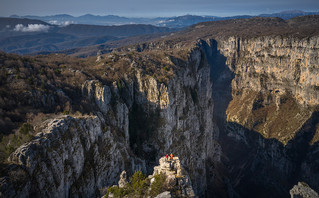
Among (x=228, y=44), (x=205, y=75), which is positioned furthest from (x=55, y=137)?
(x=228, y=44)

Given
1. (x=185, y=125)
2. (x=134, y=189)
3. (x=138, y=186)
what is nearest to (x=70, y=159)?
(x=134, y=189)

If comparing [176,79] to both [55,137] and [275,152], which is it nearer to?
[55,137]

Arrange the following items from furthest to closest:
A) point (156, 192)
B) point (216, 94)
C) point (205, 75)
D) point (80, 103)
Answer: point (216, 94)
point (205, 75)
point (80, 103)
point (156, 192)

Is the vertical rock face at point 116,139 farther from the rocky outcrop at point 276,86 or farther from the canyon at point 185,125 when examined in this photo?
the rocky outcrop at point 276,86

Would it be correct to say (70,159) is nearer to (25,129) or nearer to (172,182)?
(25,129)

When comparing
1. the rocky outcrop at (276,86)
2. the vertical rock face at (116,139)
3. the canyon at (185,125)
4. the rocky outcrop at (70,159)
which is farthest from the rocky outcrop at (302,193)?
the rocky outcrop at (276,86)

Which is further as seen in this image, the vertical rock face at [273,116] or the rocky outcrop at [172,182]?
the vertical rock face at [273,116]

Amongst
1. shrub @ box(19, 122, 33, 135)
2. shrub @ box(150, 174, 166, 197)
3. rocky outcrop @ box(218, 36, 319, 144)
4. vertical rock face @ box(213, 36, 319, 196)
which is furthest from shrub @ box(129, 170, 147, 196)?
rocky outcrop @ box(218, 36, 319, 144)

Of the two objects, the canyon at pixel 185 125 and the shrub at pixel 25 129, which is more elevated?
the shrub at pixel 25 129
